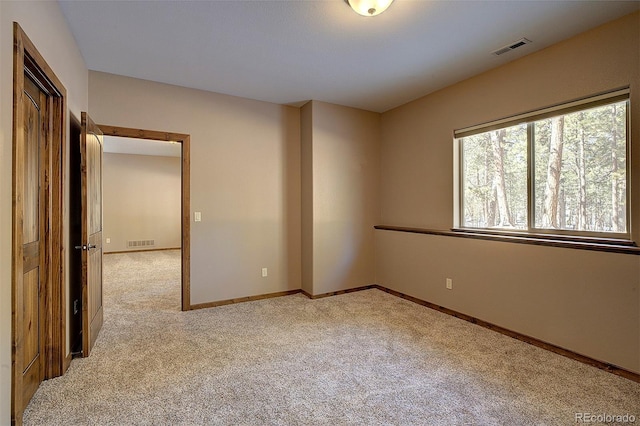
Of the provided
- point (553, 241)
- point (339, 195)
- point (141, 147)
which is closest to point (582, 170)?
point (553, 241)

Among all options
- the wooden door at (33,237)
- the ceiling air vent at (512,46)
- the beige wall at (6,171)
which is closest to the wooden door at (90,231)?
the wooden door at (33,237)

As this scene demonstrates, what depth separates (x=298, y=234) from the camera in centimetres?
445

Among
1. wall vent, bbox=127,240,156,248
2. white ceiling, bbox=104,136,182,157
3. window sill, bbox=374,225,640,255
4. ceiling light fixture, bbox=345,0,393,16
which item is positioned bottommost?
wall vent, bbox=127,240,156,248

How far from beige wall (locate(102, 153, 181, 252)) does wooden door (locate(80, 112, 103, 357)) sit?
5633 mm

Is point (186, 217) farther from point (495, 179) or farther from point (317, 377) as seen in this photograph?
point (495, 179)

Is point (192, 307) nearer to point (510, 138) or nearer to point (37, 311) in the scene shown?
point (37, 311)

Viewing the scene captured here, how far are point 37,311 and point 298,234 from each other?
9.37ft

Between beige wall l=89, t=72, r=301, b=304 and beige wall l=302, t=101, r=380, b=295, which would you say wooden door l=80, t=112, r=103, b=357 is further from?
beige wall l=302, t=101, r=380, b=295

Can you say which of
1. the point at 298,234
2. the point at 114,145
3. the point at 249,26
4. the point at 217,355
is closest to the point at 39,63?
the point at 249,26

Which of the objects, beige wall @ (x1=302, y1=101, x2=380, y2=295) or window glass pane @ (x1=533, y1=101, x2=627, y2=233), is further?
beige wall @ (x1=302, y1=101, x2=380, y2=295)

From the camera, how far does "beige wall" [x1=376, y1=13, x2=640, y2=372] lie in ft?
7.59

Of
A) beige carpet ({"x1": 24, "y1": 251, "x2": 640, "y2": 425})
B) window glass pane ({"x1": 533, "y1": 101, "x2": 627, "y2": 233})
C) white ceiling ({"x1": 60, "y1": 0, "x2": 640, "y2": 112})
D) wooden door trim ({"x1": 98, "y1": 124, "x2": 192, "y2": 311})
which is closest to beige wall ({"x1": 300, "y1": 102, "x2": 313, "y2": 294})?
white ceiling ({"x1": 60, "y1": 0, "x2": 640, "y2": 112})

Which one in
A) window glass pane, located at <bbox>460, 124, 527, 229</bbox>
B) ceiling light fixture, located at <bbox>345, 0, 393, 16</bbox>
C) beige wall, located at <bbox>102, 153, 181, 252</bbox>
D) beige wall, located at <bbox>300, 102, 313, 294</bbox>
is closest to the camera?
ceiling light fixture, located at <bbox>345, 0, 393, 16</bbox>

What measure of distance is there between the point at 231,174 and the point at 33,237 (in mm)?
2199
